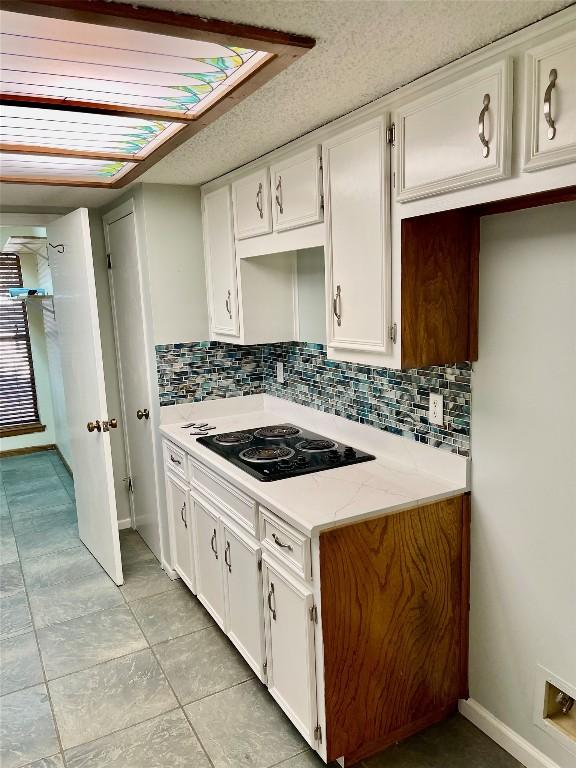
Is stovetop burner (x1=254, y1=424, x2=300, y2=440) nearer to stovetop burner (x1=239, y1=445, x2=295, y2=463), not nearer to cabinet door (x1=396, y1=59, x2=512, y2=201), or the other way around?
stovetop burner (x1=239, y1=445, x2=295, y2=463)

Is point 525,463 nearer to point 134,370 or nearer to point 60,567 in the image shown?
point 134,370

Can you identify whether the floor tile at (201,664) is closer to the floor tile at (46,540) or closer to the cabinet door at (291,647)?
the cabinet door at (291,647)

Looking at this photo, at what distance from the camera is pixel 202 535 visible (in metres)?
2.70

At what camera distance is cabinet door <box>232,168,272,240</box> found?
247cm

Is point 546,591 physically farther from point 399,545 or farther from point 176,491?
point 176,491

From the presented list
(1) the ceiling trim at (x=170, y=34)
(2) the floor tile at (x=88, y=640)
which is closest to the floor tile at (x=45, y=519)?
(2) the floor tile at (x=88, y=640)

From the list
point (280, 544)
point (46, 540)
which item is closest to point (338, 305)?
point (280, 544)

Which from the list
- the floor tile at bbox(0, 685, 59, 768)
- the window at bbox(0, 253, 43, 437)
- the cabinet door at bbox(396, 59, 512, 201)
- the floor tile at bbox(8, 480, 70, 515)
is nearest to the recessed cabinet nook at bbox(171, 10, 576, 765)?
the cabinet door at bbox(396, 59, 512, 201)

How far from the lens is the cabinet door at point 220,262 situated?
9.27ft

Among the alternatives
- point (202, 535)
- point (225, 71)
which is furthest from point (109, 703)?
point (225, 71)

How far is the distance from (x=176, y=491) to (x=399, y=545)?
1.47 m

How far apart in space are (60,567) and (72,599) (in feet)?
1.40

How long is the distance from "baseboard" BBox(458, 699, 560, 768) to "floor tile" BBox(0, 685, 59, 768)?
1.53 metres

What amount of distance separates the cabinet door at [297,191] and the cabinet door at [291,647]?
4.39 ft
